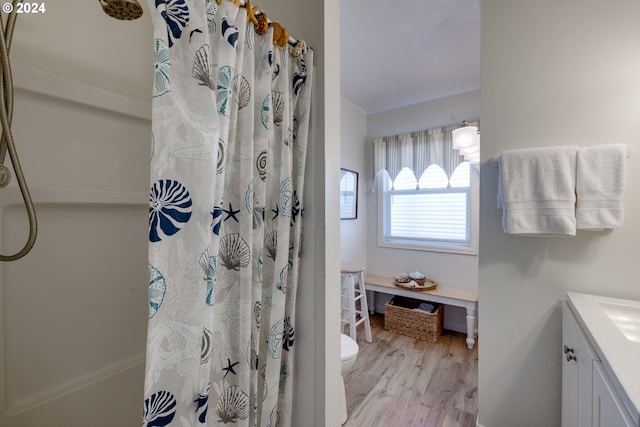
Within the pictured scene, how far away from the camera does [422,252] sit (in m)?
3.25

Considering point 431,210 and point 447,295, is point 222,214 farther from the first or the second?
point 431,210

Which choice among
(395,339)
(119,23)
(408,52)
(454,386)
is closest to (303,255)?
(119,23)

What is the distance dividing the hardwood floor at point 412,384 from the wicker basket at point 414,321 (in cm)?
8

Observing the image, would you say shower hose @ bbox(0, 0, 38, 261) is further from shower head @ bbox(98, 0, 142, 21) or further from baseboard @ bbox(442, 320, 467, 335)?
baseboard @ bbox(442, 320, 467, 335)

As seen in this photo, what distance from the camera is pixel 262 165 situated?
2.98ft

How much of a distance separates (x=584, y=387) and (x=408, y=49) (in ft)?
7.68

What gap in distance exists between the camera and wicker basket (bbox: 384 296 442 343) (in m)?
2.81

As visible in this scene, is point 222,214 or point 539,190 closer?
point 222,214

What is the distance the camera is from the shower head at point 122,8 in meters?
0.67

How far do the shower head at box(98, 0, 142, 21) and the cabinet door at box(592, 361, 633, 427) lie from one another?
1.55 m

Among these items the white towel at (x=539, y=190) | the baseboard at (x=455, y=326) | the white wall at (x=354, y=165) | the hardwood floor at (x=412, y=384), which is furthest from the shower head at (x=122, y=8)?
the baseboard at (x=455, y=326)

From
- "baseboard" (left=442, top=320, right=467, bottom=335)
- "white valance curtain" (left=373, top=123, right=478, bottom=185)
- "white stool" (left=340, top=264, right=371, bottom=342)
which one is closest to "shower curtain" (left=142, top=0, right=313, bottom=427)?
"white stool" (left=340, top=264, right=371, bottom=342)

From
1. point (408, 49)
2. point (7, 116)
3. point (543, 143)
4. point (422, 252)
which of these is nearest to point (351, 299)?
point (422, 252)

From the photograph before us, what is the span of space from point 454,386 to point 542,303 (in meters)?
1.10
